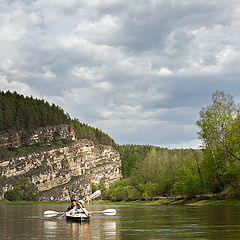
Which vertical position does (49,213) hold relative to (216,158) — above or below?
below

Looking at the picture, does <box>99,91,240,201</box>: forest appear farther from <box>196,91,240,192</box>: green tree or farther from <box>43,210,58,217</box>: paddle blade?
<box>43,210,58,217</box>: paddle blade

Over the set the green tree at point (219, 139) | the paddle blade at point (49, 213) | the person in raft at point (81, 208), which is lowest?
the paddle blade at point (49, 213)

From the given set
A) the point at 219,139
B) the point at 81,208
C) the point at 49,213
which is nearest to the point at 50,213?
the point at 49,213

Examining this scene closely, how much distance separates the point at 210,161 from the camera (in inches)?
3236

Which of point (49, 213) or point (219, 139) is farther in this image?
point (219, 139)

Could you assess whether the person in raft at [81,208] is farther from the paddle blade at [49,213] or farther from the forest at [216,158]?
the forest at [216,158]

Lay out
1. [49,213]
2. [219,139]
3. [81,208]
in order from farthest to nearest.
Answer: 1. [219,139]
2. [49,213]
3. [81,208]

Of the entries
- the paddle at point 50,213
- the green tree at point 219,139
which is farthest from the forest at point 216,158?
the paddle at point 50,213

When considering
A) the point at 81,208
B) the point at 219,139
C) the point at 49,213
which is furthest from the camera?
the point at 219,139

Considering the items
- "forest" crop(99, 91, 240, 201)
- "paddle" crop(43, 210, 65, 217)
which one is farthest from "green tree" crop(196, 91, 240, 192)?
"paddle" crop(43, 210, 65, 217)

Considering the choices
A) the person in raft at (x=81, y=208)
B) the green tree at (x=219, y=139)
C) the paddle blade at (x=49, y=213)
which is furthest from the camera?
the green tree at (x=219, y=139)

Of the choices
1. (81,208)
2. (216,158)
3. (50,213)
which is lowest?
(50,213)

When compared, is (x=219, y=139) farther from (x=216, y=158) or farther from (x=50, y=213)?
(x=50, y=213)

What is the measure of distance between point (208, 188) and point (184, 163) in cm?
1955
